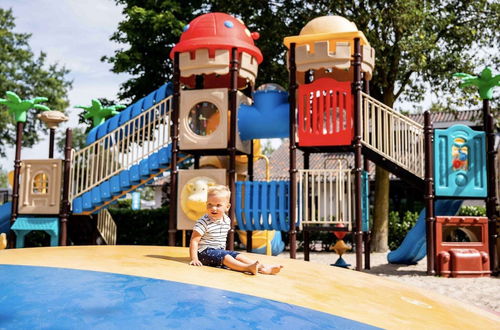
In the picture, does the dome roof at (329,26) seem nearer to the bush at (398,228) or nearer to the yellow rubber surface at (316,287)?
the yellow rubber surface at (316,287)

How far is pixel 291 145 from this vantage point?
1152 cm

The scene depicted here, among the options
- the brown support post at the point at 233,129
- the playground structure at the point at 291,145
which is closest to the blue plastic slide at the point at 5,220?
the playground structure at the point at 291,145

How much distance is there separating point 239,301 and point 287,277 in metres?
0.89

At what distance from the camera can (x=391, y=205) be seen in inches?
1065

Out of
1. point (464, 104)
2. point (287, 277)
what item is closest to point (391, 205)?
point (464, 104)

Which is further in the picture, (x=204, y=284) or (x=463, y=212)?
(x=463, y=212)

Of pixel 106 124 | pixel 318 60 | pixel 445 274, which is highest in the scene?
pixel 318 60

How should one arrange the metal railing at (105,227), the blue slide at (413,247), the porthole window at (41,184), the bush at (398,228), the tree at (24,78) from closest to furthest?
the porthole window at (41,184)
the blue slide at (413,247)
the metal railing at (105,227)
the bush at (398,228)
the tree at (24,78)

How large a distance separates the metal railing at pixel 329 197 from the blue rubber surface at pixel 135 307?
28.3 feet

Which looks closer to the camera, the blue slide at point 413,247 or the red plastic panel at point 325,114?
the red plastic panel at point 325,114

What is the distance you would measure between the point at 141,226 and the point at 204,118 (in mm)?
8962

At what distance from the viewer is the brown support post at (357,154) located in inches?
429

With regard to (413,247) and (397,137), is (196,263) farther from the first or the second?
(413,247)

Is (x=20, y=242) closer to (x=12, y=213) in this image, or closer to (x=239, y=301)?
(x=12, y=213)
